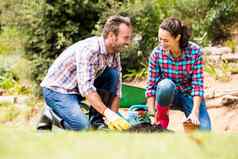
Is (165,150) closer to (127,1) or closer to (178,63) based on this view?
(178,63)

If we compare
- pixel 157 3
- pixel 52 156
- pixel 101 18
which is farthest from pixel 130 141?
pixel 157 3

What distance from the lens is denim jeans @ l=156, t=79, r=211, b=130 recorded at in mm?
4383

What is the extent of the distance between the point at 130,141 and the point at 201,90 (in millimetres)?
2618

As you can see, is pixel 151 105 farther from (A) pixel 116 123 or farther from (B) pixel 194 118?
(A) pixel 116 123

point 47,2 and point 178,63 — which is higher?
point 47,2

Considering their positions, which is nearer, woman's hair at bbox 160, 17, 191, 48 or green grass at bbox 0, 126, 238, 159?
green grass at bbox 0, 126, 238, 159

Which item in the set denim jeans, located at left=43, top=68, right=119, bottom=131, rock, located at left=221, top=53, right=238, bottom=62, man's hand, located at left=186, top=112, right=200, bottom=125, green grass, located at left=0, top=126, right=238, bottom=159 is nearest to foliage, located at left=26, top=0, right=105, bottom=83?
rock, located at left=221, top=53, right=238, bottom=62

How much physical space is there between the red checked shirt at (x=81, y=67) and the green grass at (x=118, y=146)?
214cm

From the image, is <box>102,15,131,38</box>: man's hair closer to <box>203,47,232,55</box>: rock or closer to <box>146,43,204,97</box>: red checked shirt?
<box>146,43,204,97</box>: red checked shirt

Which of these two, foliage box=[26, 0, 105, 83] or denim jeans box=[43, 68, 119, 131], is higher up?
foliage box=[26, 0, 105, 83]

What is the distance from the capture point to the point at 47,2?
7859 millimetres

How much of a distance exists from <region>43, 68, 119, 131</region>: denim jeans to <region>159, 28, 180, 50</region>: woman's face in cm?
48


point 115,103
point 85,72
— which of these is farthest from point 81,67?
point 115,103

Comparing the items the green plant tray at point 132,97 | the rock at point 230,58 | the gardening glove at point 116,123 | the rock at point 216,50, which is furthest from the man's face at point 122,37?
the rock at point 216,50
